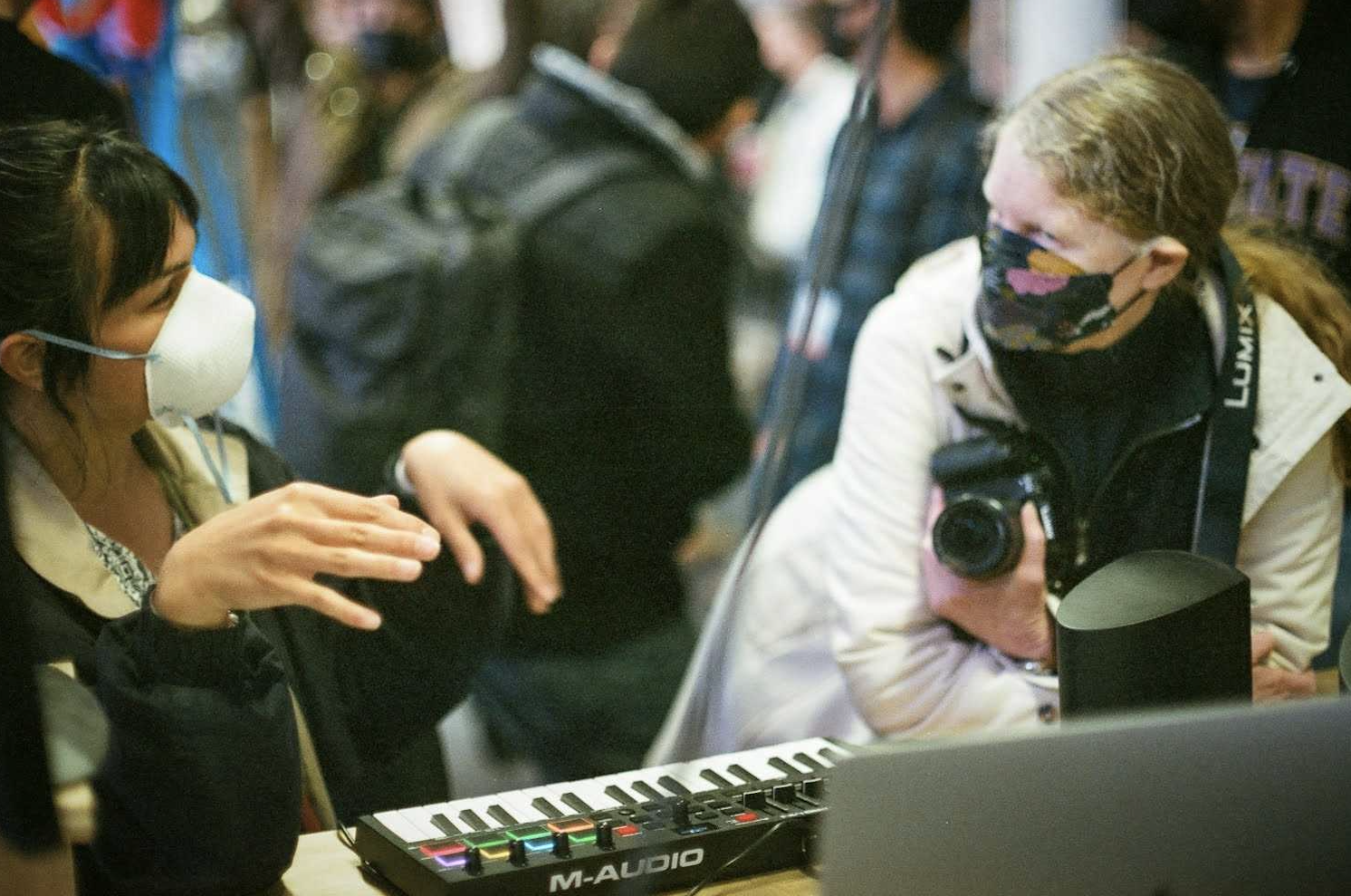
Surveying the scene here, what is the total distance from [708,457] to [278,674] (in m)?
0.79

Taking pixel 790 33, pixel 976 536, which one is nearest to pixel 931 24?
pixel 790 33

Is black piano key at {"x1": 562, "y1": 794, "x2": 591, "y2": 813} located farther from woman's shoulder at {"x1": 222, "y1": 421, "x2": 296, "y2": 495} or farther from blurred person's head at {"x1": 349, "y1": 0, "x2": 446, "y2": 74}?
blurred person's head at {"x1": 349, "y1": 0, "x2": 446, "y2": 74}

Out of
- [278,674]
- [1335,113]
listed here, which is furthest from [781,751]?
[1335,113]

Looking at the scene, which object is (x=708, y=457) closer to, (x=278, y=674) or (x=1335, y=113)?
(x=278, y=674)

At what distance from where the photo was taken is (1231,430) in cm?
237

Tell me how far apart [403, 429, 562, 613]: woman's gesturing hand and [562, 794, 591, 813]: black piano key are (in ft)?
1.14

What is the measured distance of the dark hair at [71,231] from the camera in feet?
5.44

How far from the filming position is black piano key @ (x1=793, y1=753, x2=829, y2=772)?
2051 millimetres

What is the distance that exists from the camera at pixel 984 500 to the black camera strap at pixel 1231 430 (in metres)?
0.27

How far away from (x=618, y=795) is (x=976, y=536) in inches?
28.3

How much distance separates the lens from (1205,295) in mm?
2373

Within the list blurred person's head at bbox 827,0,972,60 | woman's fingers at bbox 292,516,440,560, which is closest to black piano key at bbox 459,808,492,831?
woman's fingers at bbox 292,516,440,560

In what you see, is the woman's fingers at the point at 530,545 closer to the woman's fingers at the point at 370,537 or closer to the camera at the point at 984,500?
the woman's fingers at the point at 370,537

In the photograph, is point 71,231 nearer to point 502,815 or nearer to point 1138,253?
point 502,815
